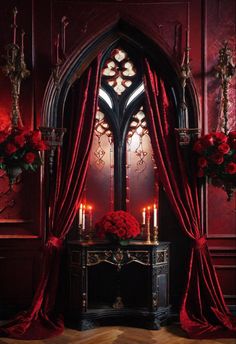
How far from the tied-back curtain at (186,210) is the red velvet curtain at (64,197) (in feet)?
2.13

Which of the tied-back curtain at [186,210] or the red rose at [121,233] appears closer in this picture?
the red rose at [121,233]

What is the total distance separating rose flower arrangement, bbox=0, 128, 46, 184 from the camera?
4.10 meters

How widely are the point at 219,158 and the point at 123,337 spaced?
6.25 ft

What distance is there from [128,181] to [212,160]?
1.06 meters

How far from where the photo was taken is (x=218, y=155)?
4.30 m

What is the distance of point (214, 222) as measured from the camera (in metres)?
4.78

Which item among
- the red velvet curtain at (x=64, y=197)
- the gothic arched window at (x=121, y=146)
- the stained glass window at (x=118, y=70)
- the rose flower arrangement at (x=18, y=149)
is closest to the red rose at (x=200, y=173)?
the gothic arched window at (x=121, y=146)

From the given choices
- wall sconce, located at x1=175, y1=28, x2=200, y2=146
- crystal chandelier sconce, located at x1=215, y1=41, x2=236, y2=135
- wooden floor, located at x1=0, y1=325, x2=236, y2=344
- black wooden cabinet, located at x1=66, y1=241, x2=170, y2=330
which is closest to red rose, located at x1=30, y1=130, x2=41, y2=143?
black wooden cabinet, located at x1=66, y1=241, x2=170, y2=330

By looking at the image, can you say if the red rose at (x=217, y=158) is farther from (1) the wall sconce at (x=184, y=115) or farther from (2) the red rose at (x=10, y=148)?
(2) the red rose at (x=10, y=148)

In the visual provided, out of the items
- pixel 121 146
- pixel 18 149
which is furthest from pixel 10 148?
pixel 121 146

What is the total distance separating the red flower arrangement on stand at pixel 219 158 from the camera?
4.29 meters

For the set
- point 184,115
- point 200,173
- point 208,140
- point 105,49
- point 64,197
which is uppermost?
point 105,49

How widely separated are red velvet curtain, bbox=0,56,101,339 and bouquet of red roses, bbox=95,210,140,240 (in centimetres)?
36

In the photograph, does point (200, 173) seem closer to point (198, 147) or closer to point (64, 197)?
point (198, 147)
